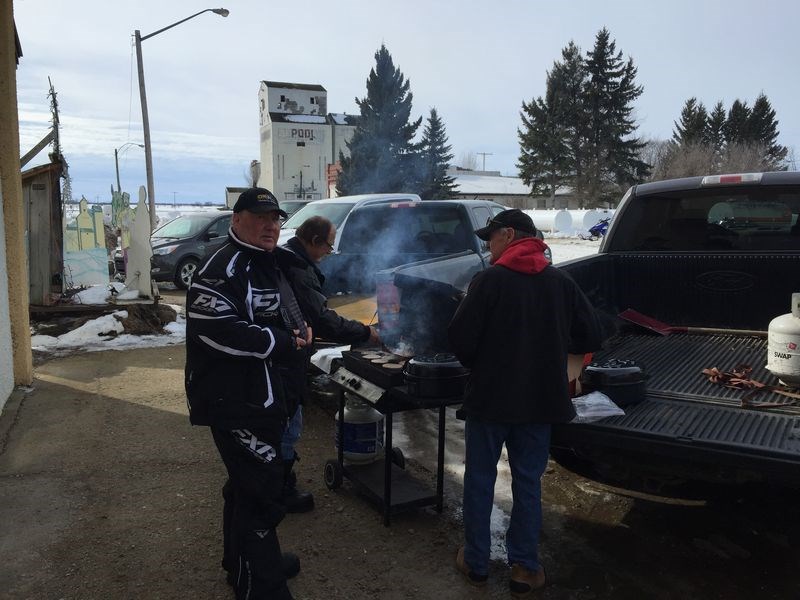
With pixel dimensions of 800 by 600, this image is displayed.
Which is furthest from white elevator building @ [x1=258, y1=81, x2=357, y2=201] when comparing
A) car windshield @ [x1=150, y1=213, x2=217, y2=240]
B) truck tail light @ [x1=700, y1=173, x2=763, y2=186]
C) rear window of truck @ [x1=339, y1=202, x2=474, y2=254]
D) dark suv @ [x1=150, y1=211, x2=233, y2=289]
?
truck tail light @ [x1=700, y1=173, x2=763, y2=186]

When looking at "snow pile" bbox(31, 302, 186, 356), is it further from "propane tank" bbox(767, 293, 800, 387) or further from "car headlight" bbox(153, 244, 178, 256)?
"propane tank" bbox(767, 293, 800, 387)

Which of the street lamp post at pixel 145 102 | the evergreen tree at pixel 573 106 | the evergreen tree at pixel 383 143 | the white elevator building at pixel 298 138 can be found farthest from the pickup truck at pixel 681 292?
the evergreen tree at pixel 573 106

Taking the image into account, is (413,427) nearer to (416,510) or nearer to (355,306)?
(355,306)

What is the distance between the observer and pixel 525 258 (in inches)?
114

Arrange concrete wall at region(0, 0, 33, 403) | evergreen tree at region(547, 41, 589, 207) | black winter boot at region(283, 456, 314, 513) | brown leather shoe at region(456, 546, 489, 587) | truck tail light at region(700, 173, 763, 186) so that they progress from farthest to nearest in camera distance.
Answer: evergreen tree at region(547, 41, 589, 207)
concrete wall at region(0, 0, 33, 403)
truck tail light at region(700, 173, 763, 186)
black winter boot at region(283, 456, 314, 513)
brown leather shoe at region(456, 546, 489, 587)

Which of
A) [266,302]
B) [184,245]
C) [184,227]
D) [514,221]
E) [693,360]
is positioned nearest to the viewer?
[266,302]

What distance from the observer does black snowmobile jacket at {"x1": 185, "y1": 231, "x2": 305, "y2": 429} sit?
8.60 ft

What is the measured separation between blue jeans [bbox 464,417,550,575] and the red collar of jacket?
2.45 ft

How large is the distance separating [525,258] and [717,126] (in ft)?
205

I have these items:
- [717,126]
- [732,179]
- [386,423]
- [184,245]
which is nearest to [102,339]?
[184,245]

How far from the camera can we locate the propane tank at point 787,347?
351cm

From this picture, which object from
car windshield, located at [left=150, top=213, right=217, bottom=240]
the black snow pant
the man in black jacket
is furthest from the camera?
car windshield, located at [left=150, top=213, right=217, bottom=240]

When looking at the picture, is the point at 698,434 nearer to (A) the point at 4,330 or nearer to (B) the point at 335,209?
(A) the point at 4,330

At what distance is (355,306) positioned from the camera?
18.9 ft
